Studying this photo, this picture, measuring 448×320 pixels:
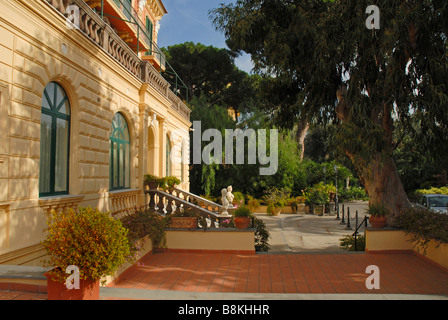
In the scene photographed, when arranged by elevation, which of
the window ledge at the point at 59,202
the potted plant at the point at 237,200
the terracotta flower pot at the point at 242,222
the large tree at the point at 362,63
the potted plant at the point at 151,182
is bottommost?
the potted plant at the point at 237,200

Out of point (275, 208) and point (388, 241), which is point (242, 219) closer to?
point (388, 241)

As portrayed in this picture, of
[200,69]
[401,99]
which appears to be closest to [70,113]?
[401,99]

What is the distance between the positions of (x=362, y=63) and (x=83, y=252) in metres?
8.31

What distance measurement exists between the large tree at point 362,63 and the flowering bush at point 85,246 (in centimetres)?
647

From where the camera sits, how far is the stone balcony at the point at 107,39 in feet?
24.1

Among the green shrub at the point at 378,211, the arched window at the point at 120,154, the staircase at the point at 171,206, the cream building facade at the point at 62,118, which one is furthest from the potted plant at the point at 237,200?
the green shrub at the point at 378,211

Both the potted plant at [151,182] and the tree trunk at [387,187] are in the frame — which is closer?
the tree trunk at [387,187]

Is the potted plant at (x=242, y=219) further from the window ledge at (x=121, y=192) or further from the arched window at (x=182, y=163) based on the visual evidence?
the arched window at (x=182, y=163)

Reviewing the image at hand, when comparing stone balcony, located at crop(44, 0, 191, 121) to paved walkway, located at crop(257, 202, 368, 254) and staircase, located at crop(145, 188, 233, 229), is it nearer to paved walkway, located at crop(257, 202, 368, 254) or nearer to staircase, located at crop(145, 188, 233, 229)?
staircase, located at crop(145, 188, 233, 229)

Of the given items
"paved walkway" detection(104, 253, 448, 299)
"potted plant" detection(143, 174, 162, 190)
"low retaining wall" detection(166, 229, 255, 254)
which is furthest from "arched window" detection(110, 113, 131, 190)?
"paved walkway" detection(104, 253, 448, 299)

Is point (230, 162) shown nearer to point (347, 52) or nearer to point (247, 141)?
point (247, 141)

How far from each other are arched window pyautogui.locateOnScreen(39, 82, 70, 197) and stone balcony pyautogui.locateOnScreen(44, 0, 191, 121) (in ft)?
5.56

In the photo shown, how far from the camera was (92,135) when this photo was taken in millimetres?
8570

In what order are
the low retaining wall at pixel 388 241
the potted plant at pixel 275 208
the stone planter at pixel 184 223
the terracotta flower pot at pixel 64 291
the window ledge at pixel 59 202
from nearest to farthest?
the terracotta flower pot at pixel 64 291 < the window ledge at pixel 59 202 < the low retaining wall at pixel 388 241 < the stone planter at pixel 184 223 < the potted plant at pixel 275 208
